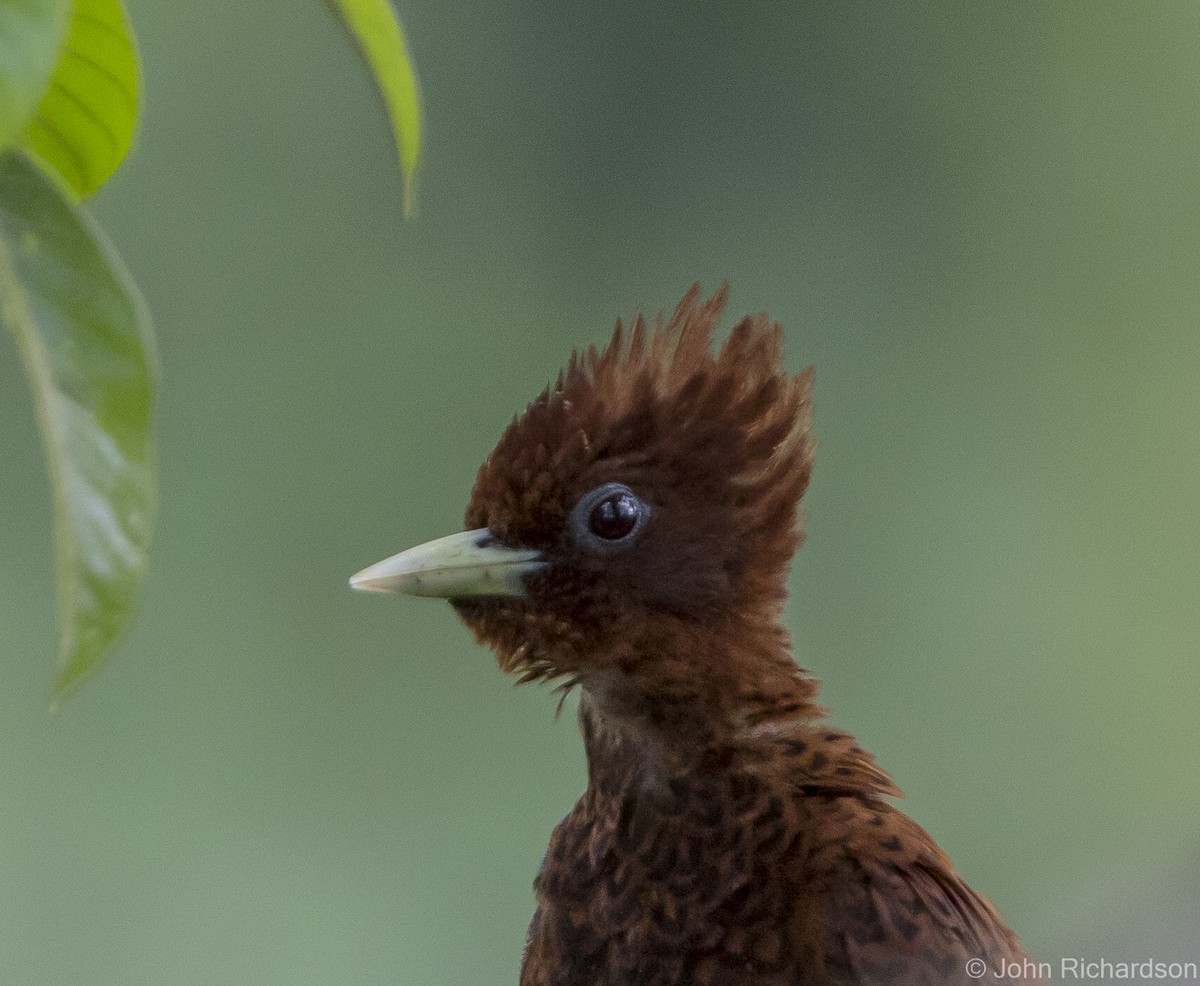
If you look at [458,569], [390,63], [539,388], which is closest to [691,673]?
[458,569]

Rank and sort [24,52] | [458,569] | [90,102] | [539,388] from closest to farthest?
[24,52], [90,102], [458,569], [539,388]

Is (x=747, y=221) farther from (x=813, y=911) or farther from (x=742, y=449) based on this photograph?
(x=813, y=911)

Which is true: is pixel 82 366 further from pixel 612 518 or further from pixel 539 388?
Answer: pixel 539 388

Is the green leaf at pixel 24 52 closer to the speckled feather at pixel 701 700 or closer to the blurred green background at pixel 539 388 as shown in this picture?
the speckled feather at pixel 701 700

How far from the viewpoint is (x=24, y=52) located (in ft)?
0.87

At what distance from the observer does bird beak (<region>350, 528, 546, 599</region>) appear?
0.77 m

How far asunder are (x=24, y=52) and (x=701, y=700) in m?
0.60

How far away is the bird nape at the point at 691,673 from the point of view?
0.78 meters

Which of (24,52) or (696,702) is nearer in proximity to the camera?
(24,52)

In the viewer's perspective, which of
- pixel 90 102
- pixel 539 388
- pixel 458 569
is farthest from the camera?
pixel 539 388

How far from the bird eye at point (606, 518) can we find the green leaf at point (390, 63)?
15.4 inches

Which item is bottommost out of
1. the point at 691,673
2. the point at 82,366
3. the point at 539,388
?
the point at 82,366

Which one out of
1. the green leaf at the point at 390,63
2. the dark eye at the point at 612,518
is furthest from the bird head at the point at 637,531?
the green leaf at the point at 390,63

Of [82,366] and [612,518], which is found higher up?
[612,518]
